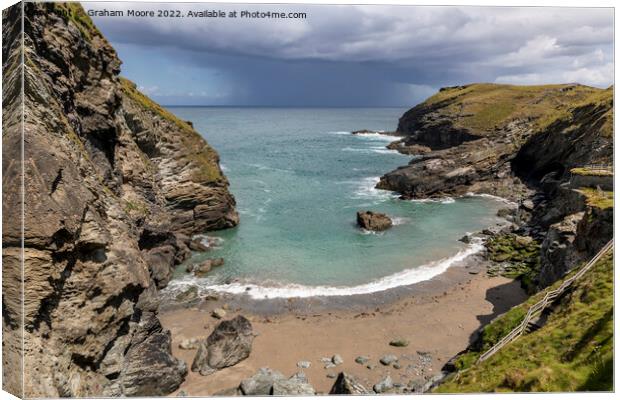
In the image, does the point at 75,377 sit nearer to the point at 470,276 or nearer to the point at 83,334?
the point at 83,334


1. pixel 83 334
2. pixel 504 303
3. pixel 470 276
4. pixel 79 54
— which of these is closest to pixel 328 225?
pixel 470 276

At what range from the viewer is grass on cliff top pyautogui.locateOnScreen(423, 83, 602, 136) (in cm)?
9150

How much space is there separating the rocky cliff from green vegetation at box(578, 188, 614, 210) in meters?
0.06

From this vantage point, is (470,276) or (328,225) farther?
(328,225)

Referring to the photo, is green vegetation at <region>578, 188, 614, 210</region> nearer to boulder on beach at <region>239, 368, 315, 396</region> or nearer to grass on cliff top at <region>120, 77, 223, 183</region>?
boulder on beach at <region>239, 368, 315, 396</region>

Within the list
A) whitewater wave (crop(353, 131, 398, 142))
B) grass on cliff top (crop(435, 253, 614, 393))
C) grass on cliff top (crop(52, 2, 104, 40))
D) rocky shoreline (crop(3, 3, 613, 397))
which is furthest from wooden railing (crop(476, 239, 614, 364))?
whitewater wave (crop(353, 131, 398, 142))

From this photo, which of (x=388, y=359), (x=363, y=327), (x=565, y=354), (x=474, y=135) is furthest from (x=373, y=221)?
(x=474, y=135)

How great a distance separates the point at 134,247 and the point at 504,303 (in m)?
26.7

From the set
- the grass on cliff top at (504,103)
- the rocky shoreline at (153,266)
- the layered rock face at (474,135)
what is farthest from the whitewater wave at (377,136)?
the rocky shoreline at (153,266)

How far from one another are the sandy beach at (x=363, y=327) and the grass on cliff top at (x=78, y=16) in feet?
67.7

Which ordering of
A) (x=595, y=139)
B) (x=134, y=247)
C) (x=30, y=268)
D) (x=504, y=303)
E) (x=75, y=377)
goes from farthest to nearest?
(x=595, y=139)
(x=504, y=303)
(x=134, y=247)
(x=75, y=377)
(x=30, y=268)

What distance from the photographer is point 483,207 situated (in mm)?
61406

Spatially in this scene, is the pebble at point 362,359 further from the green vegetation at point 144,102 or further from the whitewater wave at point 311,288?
the green vegetation at point 144,102

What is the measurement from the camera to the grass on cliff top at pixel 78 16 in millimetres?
24266
